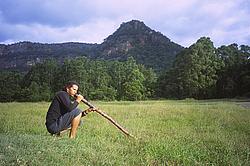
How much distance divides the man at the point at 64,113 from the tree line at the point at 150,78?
54.1 metres

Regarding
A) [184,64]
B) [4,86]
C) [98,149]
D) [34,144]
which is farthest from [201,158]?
[4,86]

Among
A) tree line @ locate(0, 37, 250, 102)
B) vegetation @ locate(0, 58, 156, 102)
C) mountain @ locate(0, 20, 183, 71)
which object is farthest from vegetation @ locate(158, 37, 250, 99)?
mountain @ locate(0, 20, 183, 71)

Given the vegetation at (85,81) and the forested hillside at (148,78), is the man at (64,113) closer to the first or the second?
the forested hillside at (148,78)

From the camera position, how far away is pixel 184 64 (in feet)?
221

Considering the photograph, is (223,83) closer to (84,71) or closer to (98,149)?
(84,71)

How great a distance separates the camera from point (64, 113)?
990 cm

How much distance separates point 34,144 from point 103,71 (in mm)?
79256

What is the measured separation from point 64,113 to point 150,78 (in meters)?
77.8

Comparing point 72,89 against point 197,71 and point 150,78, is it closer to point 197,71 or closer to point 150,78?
point 197,71

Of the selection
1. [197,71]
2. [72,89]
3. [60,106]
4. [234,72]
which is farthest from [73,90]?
[234,72]

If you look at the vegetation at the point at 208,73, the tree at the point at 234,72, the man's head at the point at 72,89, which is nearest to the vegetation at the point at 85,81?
the vegetation at the point at 208,73

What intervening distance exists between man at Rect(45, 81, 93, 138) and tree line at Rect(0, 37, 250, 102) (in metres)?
54.1

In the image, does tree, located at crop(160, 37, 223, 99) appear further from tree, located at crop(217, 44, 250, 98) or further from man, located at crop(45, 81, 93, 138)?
man, located at crop(45, 81, 93, 138)

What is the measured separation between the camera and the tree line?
Result: 212 feet
